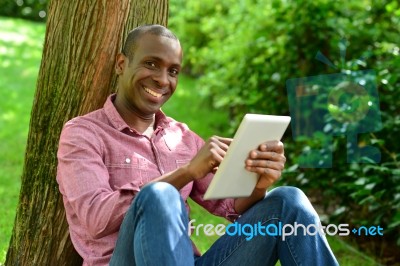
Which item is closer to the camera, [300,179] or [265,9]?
[300,179]

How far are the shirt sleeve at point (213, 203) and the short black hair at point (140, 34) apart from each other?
560 millimetres

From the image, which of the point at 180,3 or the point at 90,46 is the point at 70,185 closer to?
the point at 90,46

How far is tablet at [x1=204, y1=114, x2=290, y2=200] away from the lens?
7.70 feet

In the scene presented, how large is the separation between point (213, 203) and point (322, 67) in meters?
3.70

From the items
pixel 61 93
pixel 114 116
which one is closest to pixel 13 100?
pixel 61 93

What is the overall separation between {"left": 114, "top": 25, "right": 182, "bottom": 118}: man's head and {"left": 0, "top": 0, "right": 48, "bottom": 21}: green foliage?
13105 mm

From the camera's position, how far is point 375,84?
489 centimetres

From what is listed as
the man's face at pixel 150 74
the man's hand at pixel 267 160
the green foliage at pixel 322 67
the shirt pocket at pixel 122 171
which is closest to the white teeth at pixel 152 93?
the man's face at pixel 150 74

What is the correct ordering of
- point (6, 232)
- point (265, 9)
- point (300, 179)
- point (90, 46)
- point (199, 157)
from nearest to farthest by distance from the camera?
1. point (199, 157)
2. point (90, 46)
3. point (6, 232)
4. point (300, 179)
5. point (265, 9)

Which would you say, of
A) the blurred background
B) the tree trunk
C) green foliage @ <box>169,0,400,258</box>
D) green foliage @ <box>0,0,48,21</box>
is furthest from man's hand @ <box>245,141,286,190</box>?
green foliage @ <box>0,0,48,21</box>

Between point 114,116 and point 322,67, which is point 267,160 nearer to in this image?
point 114,116

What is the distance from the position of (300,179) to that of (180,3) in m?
5.91

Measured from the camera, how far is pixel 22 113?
752 cm

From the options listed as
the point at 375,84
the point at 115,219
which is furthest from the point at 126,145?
the point at 375,84
